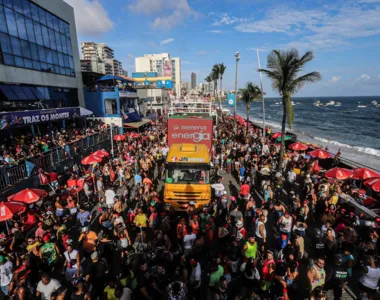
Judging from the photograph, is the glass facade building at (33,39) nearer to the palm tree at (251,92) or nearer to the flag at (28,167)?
the flag at (28,167)

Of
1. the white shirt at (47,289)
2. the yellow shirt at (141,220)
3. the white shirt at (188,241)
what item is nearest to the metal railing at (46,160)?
the yellow shirt at (141,220)

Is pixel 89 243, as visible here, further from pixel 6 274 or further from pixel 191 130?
pixel 191 130

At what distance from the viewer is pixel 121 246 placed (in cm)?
745

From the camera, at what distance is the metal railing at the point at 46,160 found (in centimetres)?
1107

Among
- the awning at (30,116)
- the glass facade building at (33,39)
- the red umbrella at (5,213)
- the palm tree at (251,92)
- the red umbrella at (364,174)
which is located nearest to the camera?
the red umbrella at (5,213)

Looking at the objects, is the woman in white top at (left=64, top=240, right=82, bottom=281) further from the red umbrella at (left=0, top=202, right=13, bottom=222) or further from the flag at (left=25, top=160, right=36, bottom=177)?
the flag at (left=25, top=160, right=36, bottom=177)

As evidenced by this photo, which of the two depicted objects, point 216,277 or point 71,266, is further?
point 71,266

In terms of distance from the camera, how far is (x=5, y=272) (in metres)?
6.10

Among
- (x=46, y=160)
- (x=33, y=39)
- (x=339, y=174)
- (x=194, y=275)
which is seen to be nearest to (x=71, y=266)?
(x=194, y=275)

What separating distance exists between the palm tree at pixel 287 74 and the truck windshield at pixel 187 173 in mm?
6834

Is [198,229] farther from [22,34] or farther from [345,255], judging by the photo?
[22,34]

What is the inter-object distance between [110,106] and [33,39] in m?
12.0

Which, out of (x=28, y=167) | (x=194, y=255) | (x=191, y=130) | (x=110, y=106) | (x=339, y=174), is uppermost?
(x=110, y=106)

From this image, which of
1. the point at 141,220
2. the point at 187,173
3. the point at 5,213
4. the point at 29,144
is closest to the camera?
the point at 5,213
